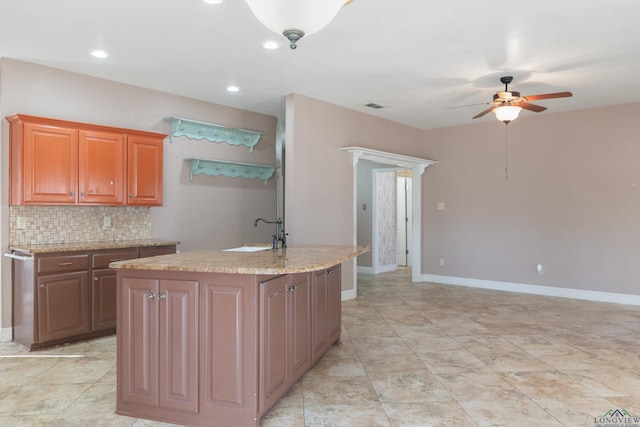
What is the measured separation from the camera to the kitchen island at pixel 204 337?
7.63 ft

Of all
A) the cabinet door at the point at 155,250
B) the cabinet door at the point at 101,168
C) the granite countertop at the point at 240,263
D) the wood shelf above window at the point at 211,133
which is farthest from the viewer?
the wood shelf above window at the point at 211,133

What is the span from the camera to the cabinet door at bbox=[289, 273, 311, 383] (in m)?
2.76

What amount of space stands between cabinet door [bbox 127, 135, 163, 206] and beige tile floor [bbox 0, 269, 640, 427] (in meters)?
1.47

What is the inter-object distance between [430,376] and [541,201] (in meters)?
4.27

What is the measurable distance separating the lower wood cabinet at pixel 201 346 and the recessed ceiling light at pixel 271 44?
2112mm

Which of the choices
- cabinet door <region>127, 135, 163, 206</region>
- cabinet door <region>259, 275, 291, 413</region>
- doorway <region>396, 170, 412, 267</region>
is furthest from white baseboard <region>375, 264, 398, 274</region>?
cabinet door <region>259, 275, 291, 413</region>

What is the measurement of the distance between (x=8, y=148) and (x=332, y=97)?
3.45 meters

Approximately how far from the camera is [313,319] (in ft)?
10.2

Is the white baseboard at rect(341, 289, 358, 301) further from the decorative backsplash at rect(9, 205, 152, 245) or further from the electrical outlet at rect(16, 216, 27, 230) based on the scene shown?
the electrical outlet at rect(16, 216, 27, 230)

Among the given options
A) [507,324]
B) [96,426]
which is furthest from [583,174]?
[96,426]

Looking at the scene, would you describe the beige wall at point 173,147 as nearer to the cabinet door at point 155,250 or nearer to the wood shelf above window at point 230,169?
the wood shelf above window at point 230,169

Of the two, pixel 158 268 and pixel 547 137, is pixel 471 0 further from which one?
pixel 547 137

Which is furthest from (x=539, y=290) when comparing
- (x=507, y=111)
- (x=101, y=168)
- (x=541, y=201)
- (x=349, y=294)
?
(x=101, y=168)

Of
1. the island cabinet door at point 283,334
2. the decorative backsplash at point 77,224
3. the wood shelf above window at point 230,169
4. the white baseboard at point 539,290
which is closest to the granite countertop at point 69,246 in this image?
the decorative backsplash at point 77,224
